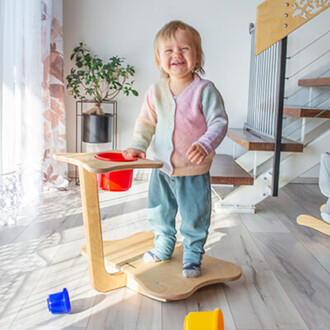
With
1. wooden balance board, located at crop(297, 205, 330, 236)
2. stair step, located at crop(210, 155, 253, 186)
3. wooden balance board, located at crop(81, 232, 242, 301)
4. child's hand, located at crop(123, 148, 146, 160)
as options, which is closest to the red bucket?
child's hand, located at crop(123, 148, 146, 160)

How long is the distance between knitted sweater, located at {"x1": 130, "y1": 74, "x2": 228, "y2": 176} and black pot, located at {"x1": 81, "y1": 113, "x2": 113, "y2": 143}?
1.54m

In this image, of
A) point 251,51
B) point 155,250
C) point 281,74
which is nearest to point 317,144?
point 281,74

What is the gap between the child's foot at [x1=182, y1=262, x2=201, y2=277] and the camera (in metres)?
1.54

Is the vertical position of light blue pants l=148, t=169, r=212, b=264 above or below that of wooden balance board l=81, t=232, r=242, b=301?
above

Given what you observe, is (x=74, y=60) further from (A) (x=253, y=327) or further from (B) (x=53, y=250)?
(A) (x=253, y=327)

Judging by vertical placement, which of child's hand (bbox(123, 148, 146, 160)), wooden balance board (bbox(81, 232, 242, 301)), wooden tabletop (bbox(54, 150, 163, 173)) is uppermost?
child's hand (bbox(123, 148, 146, 160))

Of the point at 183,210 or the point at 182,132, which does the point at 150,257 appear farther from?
the point at 182,132

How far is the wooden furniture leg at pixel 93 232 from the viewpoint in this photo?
1.41 meters

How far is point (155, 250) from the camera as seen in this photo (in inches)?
65.4

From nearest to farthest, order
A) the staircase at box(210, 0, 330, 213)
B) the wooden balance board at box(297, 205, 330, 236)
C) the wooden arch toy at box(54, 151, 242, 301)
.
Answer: the wooden arch toy at box(54, 151, 242, 301) → the wooden balance board at box(297, 205, 330, 236) → the staircase at box(210, 0, 330, 213)

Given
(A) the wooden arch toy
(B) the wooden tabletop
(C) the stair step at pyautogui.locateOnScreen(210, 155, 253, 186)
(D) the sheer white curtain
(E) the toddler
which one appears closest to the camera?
(B) the wooden tabletop

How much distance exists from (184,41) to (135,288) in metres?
0.86

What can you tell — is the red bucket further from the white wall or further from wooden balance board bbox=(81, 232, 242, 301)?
the white wall

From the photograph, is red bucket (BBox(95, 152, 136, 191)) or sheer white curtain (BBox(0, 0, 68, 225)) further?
sheer white curtain (BBox(0, 0, 68, 225))
